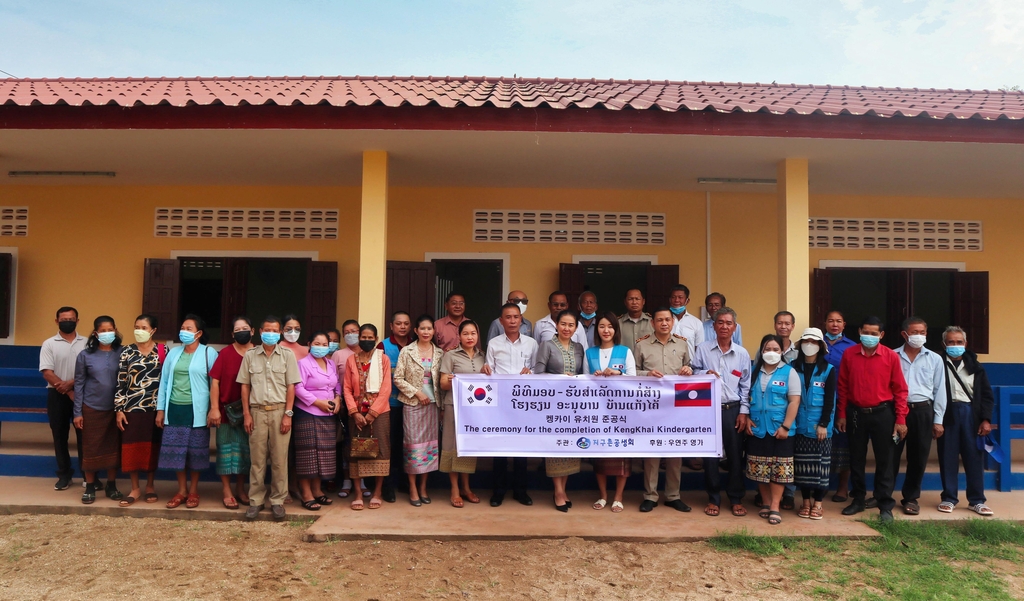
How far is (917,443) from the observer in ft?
16.2

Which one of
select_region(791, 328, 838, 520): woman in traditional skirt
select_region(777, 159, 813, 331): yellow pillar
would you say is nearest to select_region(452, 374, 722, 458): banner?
select_region(791, 328, 838, 520): woman in traditional skirt

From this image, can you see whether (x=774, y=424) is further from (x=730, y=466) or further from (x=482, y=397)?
(x=482, y=397)

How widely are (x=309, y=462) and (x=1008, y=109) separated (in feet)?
20.6

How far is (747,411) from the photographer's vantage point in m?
4.87

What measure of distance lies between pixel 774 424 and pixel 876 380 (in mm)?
810

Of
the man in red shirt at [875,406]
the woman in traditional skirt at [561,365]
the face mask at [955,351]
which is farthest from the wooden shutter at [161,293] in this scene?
the face mask at [955,351]

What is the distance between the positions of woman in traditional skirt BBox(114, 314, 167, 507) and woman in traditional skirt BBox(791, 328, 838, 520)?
4.70 m

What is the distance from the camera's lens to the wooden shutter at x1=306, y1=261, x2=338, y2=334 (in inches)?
286

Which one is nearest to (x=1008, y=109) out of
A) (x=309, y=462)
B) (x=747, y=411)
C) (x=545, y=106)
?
(x=747, y=411)

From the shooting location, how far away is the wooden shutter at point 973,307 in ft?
24.4

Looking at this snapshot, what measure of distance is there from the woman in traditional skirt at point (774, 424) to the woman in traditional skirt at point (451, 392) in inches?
79.9

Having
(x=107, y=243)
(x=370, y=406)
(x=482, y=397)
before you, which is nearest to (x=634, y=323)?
(x=482, y=397)

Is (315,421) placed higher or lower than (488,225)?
lower

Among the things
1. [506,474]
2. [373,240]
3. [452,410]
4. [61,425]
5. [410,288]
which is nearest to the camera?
[452,410]
